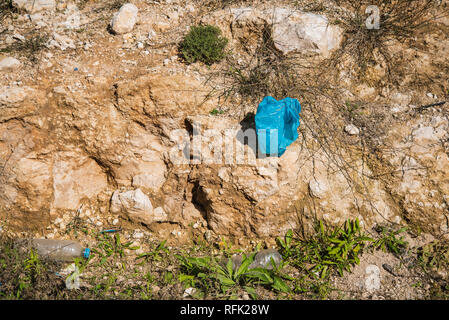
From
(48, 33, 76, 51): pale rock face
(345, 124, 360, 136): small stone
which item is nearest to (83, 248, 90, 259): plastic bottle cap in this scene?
(48, 33, 76, 51): pale rock face

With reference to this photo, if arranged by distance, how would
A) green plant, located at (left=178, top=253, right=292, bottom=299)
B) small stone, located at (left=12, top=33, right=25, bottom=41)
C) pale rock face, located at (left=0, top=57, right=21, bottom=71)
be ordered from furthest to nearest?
small stone, located at (left=12, top=33, right=25, bottom=41), pale rock face, located at (left=0, top=57, right=21, bottom=71), green plant, located at (left=178, top=253, right=292, bottom=299)

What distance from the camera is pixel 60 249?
2887 millimetres

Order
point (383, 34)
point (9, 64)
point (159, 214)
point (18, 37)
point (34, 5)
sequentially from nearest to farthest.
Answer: point (9, 64), point (159, 214), point (18, 37), point (383, 34), point (34, 5)

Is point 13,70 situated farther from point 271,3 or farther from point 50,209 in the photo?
point 271,3

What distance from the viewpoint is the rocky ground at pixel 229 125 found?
2953 millimetres

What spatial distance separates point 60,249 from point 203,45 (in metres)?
2.57

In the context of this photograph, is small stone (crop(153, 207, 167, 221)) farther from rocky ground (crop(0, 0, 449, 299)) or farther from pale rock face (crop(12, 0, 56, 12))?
pale rock face (crop(12, 0, 56, 12))

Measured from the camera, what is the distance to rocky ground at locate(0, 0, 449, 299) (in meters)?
2.95

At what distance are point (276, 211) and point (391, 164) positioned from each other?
1.28 meters

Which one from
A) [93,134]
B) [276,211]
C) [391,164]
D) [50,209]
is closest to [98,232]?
[50,209]

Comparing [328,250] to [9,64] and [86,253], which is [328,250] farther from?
[9,64]

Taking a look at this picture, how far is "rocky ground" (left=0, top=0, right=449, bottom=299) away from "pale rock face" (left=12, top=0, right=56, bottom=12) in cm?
2

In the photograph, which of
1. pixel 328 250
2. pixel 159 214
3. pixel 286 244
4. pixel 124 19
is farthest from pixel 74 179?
pixel 328 250

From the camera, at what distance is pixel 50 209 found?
3.11 metres
